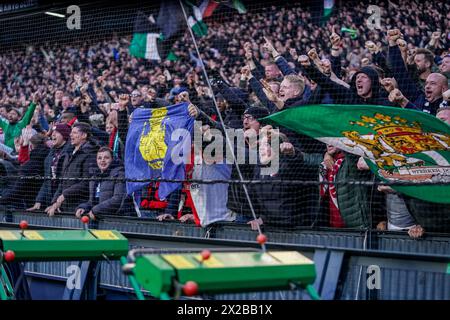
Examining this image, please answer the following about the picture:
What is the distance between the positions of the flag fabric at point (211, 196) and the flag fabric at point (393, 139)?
3.74 feet

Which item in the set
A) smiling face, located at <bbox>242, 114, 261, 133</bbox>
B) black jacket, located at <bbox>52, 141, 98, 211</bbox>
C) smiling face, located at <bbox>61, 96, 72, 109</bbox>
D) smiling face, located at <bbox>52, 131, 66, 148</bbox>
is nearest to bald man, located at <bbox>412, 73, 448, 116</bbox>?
smiling face, located at <bbox>242, 114, 261, 133</bbox>

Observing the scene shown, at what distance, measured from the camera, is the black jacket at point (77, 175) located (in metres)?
9.01

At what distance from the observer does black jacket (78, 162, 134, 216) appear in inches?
333

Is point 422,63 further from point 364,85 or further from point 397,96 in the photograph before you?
point 364,85

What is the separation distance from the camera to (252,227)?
7.14 meters

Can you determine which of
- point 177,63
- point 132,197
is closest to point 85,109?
point 177,63

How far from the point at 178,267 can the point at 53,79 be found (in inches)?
347

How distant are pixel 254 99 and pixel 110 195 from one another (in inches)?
82.3

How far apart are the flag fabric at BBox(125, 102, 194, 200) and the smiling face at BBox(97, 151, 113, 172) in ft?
0.72

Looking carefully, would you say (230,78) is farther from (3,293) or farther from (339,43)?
(3,293)

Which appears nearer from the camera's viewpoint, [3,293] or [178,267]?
[178,267]

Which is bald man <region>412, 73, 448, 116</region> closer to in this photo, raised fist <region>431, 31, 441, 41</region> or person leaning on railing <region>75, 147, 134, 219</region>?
raised fist <region>431, 31, 441, 41</region>

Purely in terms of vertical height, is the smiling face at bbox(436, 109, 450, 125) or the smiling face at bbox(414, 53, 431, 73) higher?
the smiling face at bbox(414, 53, 431, 73)

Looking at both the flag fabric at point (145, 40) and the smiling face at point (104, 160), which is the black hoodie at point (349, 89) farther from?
the flag fabric at point (145, 40)
